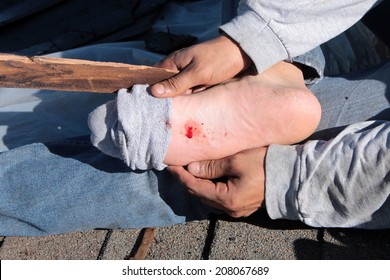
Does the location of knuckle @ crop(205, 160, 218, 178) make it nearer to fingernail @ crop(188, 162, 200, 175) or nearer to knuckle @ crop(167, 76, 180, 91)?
fingernail @ crop(188, 162, 200, 175)

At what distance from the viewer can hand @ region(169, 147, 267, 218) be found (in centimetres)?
137

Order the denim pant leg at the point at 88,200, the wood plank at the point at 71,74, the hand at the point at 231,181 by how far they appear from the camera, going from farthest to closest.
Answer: the denim pant leg at the point at 88,200 < the hand at the point at 231,181 < the wood plank at the point at 71,74

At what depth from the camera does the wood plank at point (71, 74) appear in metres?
1.27

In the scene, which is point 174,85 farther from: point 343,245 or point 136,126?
point 343,245

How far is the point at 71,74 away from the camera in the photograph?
1310 millimetres

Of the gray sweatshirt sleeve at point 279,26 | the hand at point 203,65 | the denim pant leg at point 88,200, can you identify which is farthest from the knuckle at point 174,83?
the denim pant leg at point 88,200

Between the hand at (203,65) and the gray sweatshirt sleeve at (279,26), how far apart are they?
0.08 ft

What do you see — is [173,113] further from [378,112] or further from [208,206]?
[378,112]

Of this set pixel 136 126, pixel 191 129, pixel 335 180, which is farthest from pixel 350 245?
pixel 136 126

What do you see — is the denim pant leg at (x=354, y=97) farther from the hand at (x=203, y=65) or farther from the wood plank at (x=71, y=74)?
the wood plank at (x=71, y=74)

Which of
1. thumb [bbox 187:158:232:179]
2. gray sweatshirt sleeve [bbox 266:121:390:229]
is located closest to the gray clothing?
gray sweatshirt sleeve [bbox 266:121:390:229]

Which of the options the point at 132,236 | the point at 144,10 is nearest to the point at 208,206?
the point at 132,236

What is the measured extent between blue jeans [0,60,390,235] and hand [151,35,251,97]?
0.81 feet

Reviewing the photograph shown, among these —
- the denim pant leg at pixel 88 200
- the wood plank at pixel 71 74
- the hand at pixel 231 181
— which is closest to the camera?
the wood plank at pixel 71 74
